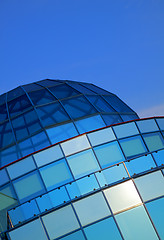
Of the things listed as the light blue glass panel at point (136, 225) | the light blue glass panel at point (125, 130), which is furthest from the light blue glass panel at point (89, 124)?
the light blue glass panel at point (136, 225)

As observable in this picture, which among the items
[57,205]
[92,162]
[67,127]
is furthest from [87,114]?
[57,205]

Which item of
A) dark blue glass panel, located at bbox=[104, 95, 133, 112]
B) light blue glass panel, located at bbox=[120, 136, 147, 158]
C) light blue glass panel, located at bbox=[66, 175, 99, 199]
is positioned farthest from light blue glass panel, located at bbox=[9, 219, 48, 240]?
dark blue glass panel, located at bbox=[104, 95, 133, 112]

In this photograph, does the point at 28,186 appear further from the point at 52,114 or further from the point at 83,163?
the point at 52,114

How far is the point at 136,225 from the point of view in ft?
53.0

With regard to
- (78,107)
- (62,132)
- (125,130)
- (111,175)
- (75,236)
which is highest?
(78,107)

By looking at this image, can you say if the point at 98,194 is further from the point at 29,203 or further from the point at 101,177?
the point at 29,203

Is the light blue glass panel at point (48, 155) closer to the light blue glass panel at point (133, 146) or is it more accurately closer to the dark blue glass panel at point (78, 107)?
the light blue glass panel at point (133, 146)

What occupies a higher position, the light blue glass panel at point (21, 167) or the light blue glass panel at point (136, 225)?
the light blue glass panel at point (21, 167)

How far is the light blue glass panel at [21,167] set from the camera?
20594mm

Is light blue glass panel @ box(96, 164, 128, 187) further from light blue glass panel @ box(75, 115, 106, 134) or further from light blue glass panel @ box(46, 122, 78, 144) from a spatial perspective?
light blue glass panel @ box(75, 115, 106, 134)

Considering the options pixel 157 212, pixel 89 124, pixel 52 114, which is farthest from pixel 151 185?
pixel 52 114

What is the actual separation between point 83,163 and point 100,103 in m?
9.94

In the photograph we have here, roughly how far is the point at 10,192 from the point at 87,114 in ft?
31.0

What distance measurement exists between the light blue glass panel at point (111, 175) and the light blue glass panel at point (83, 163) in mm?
2881
